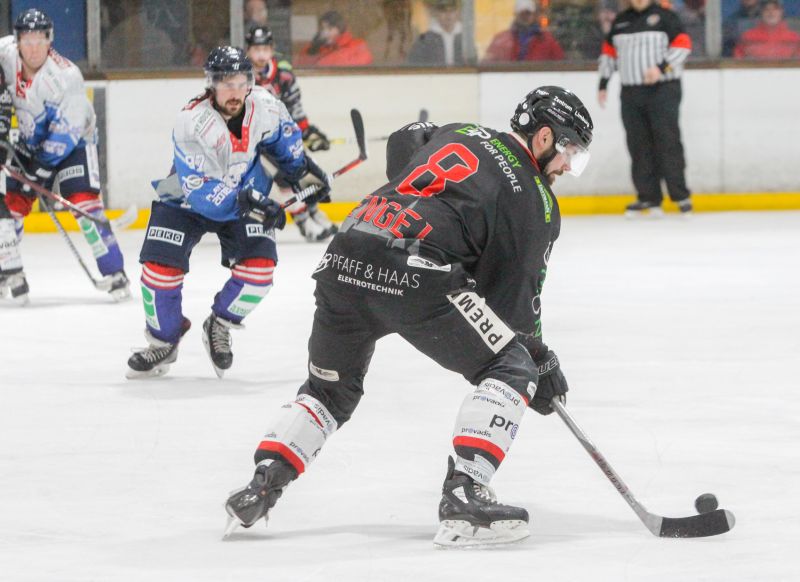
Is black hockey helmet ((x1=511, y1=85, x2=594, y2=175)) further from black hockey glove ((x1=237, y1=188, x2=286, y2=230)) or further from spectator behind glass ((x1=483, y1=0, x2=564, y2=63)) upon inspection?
spectator behind glass ((x1=483, y1=0, x2=564, y2=63))

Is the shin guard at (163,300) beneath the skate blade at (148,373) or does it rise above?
above

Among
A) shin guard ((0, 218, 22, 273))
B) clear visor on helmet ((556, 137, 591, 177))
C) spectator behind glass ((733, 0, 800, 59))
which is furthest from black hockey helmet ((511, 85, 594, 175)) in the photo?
spectator behind glass ((733, 0, 800, 59))

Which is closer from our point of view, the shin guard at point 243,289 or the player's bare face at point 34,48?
the shin guard at point 243,289

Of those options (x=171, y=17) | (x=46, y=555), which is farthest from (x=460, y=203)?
(x=171, y=17)

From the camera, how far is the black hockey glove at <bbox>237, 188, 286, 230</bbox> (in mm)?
4680

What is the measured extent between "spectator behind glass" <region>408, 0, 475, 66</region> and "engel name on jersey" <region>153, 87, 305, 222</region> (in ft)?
15.7

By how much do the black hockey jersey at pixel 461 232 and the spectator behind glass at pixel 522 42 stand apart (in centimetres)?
672

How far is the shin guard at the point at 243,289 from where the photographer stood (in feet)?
16.1

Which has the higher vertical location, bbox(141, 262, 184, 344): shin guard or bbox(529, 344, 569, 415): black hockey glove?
bbox(529, 344, 569, 415): black hockey glove

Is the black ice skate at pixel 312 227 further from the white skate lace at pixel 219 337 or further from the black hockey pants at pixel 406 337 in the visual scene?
the black hockey pants at pixel 406 337

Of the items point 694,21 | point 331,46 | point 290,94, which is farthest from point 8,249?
point 694,21

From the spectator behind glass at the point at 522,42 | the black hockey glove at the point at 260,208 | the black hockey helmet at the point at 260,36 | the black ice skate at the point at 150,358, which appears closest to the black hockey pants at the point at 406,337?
the black hockey glove at the point at 260,208

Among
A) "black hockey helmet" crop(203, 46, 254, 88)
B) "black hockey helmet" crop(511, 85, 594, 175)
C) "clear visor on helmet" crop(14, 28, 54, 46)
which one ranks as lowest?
"black hockey helmet" crop(511, 85, 594, 175)

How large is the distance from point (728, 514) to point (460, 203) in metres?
0.78
